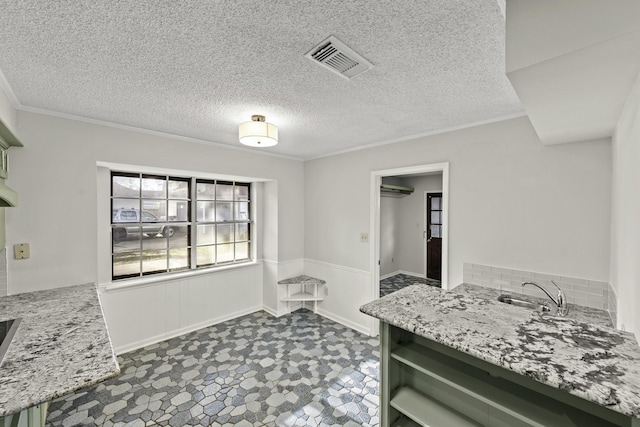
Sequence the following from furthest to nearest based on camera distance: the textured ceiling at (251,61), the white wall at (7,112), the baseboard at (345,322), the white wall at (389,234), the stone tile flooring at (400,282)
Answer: the white wall at (389,234) → the stone tile flooring at (400,282) → the baseboard at (345,322) → the white wall at (7,112) → the textured ceiling at (251,61)

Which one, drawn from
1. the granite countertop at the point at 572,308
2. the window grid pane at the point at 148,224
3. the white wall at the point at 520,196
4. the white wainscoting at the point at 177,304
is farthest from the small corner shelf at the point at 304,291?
the granite countertop at the point at 572,308

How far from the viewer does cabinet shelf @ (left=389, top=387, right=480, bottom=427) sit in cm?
127

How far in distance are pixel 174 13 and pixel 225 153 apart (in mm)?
2519

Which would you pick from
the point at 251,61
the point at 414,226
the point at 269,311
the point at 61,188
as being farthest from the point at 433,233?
the point at 61,188

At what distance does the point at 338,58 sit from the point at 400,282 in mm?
5472

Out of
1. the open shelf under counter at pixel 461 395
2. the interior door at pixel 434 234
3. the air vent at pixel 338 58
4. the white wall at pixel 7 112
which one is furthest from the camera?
the interior door at pixel 434 234

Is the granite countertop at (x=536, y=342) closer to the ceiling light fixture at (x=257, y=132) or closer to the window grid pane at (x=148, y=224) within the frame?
the ceiling light fixture at (x=257, y=132)

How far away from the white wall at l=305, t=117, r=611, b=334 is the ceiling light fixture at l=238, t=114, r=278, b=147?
1626 millimetres

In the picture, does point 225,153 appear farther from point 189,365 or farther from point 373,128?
point 189,365

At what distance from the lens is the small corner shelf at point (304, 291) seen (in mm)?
4141

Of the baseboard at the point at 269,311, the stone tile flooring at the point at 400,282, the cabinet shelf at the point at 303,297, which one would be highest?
the cabinet shelf at the point at 303,297

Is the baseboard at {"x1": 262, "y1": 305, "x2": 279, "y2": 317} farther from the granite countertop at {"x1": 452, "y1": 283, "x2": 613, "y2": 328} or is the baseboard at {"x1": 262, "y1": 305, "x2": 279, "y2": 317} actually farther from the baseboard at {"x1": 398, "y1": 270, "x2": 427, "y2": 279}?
the baseboard at {"x1": 398, "y1": 270, "x2": 427, "y2": 279}

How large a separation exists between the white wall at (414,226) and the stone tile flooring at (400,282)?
226mm

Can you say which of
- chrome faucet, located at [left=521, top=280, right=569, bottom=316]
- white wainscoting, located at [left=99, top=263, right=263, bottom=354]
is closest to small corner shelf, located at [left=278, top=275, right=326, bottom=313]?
white wainscoting, located at [left=99, top=263, right=263, bottom=354]
